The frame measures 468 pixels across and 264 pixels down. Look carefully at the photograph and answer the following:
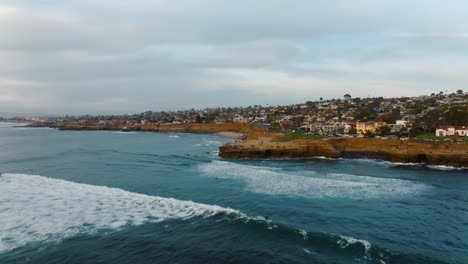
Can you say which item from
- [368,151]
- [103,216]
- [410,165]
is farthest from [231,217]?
[368,151]

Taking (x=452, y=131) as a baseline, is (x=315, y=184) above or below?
below

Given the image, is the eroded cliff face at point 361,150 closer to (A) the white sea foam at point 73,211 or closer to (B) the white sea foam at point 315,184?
(B) the white sea foam at point 315,184

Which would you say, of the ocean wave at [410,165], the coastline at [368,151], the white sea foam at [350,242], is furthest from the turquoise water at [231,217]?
the coastline at [368,151]

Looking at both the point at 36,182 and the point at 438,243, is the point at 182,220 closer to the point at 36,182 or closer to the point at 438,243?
the point at 438,243

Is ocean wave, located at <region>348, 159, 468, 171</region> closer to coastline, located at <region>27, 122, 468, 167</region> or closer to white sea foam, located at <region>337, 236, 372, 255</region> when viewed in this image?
coastline, located at <region>27, 122, 468, 167</region>

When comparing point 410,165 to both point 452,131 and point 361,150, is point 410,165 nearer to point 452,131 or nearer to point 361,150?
point 361,150
